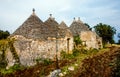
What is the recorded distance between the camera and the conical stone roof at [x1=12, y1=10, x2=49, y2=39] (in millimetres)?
34844

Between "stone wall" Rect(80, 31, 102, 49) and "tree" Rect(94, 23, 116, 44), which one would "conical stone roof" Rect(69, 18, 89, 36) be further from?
"tree" Rect(94, 23, 116, 44)

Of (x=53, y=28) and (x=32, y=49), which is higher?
(x=53, y=28)

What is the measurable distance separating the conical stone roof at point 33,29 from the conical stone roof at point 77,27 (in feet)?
21.2

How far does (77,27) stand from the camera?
1688 inches

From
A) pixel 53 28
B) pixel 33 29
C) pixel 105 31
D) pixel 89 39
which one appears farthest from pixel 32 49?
pixel 105 31

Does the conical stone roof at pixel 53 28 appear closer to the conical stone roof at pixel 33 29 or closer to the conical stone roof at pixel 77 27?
the conical stone roof at pixel 33 29

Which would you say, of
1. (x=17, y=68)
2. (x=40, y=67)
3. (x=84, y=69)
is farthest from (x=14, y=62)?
(x=84, y=69)

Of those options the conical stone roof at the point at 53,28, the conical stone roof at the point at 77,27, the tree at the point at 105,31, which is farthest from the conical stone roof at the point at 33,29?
the tree at the point at 105,31

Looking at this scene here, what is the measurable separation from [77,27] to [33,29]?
8.91 m

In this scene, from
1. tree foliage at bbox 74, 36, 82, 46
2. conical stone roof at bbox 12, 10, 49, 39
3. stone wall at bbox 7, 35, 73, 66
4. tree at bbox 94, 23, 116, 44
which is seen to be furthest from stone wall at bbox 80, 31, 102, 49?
tree at bbox 94, 23, 116, 44

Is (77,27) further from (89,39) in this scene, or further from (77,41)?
(77,41)

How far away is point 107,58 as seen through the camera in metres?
30.5

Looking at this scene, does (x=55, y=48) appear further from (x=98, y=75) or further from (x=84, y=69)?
(x=98, y=75)

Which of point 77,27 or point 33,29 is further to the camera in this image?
point 77,27
